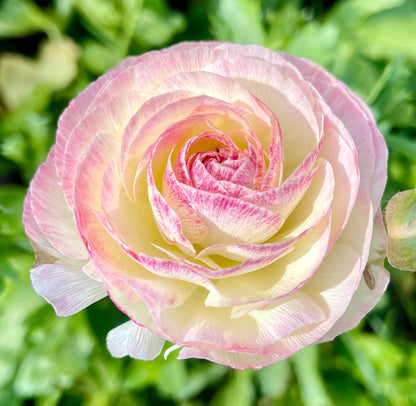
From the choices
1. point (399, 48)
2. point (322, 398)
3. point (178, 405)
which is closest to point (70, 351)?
point (178, 405)

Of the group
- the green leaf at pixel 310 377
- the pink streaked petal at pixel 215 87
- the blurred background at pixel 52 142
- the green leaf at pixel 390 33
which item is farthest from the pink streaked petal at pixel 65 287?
the green leaf at pixel 390 33

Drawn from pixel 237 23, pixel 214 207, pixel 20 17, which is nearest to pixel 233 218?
pixel 214 207

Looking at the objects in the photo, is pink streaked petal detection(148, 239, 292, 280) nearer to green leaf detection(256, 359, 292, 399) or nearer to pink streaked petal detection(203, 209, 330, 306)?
pink streaked petal detection(203, 209, 330, 306)

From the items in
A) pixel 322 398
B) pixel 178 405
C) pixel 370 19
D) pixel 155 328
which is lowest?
pixel 178 405

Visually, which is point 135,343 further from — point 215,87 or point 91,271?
point 215,87

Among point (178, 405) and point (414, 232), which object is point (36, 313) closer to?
point (178, 405)

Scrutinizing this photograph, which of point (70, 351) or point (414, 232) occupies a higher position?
point (414, 232)
